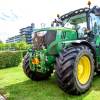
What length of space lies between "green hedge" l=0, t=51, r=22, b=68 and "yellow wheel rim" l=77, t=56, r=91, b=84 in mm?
8334

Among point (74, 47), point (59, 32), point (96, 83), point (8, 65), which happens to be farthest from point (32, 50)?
point (8, 65)

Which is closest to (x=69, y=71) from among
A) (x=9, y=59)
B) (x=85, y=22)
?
(x=85, y=22)

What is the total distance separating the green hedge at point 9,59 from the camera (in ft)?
49.4

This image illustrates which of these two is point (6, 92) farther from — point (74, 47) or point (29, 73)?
point (74, 47)

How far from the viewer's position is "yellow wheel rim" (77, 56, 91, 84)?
24.2 ft

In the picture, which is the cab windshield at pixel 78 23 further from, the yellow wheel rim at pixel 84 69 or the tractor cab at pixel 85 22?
the yellow wheel rim at pixel 84 69

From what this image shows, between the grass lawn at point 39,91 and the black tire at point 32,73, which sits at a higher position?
the black tire at point 32,73

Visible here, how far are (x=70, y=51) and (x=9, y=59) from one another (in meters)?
9.02

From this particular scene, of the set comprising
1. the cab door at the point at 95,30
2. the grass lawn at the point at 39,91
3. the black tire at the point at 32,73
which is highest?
the cab door at the point at 95,30

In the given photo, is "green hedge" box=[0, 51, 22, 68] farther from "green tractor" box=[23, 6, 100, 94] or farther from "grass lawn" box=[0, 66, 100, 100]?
"green tractor" box=[23, 6, 100, 94]

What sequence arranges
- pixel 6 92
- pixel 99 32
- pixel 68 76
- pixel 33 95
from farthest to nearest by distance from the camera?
pixel 99 32 < pixel 6 92 < pixel 33 95 < pixel 68 76

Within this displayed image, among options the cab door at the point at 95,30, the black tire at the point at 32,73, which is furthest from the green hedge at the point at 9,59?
the cab door at the point at 95,30

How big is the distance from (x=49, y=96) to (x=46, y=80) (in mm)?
2449

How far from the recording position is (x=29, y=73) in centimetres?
905
